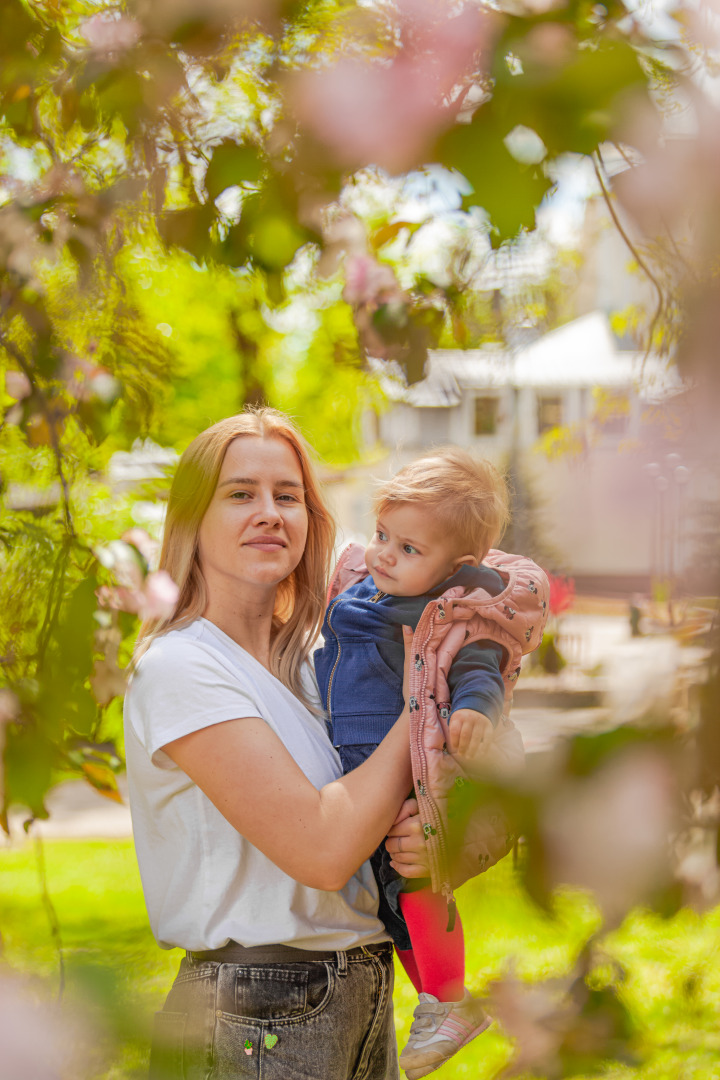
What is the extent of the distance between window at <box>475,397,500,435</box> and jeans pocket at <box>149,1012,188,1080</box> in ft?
1.60

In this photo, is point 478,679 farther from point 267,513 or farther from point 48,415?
point 48,415

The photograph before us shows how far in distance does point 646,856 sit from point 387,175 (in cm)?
45

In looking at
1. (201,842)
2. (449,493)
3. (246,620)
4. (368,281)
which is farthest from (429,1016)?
(368,281)

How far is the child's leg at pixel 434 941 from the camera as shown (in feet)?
4.31

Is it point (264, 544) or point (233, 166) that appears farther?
point (264, 544)

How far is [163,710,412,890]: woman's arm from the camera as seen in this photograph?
1159mm

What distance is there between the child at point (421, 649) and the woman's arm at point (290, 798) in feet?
0.23

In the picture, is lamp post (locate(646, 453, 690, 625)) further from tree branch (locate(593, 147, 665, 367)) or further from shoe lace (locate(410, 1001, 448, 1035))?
shoe lace (locate(410, 1001, 448, 1035))

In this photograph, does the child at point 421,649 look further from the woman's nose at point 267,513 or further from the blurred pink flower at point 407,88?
the blurred pink flower at point 407,88

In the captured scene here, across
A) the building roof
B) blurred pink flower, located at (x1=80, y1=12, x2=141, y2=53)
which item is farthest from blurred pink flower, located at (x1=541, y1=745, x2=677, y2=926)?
blurred pink flower, located at (x1=80, y1=12, x2=141, y2=53)

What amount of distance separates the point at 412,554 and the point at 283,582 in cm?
34

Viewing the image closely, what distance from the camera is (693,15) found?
52cm

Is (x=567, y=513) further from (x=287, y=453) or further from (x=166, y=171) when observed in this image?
(x=287, y=453)

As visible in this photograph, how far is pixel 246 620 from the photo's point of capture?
148 centimetres
